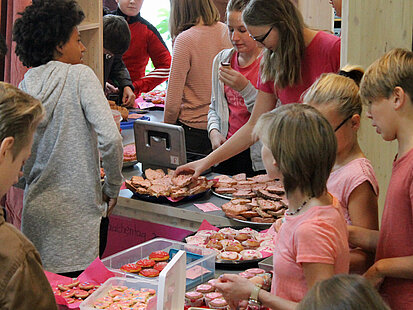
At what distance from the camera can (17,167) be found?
5.44 feet

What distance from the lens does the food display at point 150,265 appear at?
239 cm

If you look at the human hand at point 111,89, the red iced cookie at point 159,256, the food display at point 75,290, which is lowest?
the food display at point 75,290

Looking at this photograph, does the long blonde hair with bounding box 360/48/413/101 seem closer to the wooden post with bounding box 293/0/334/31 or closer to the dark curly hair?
the dark curly hair

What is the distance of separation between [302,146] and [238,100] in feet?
7.46

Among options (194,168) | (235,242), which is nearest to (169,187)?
(194,168)

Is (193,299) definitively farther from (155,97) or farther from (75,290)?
(155,97)

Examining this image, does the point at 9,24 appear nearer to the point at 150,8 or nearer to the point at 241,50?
the point at 241,50

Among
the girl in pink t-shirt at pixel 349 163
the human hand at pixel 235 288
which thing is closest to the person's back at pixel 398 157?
the girl in pink t-shirt at pixel 349 163

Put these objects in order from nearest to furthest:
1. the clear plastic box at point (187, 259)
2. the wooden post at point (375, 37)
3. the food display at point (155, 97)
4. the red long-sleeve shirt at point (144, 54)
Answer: the clear plastic box at point (187, 259) < the wooden post at point (375, 37) < the food display at point (155, 97) < the red long-sleeve shirt at point (144, 54)

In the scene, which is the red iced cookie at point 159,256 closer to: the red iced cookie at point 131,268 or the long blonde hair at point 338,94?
the red iced cookie at point 131,268

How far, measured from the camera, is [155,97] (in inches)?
239

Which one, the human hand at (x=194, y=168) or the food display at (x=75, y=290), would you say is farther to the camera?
the human hand at (x=194, y=168)

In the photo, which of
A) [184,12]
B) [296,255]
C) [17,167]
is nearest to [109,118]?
[17,167]

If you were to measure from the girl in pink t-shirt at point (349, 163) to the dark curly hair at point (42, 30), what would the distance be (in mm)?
1234
